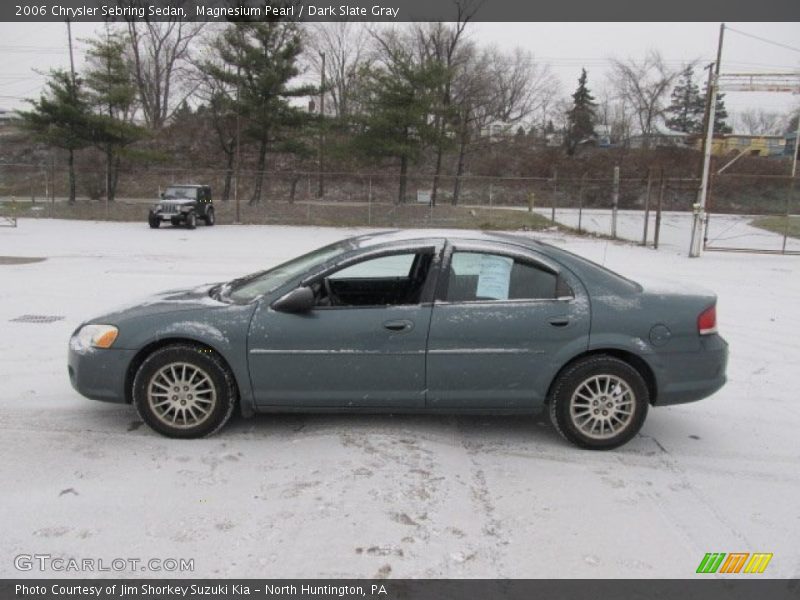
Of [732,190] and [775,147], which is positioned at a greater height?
[775,147]

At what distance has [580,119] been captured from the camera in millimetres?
61031

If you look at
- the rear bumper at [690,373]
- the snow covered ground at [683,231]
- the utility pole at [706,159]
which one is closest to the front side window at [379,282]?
the rear bumper at [690,373]

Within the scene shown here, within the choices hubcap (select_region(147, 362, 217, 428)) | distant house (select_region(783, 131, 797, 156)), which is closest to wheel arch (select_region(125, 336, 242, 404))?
hubcap (select_region(147, 362, 217, 428))

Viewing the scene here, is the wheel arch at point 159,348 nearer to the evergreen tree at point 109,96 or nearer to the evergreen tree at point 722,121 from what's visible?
the evergreen tree at point 109,96

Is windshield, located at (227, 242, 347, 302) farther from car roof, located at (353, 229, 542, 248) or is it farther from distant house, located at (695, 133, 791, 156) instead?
distant house, located at (695, 133, 791, 156)

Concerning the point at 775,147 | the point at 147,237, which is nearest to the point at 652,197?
the point at 775,147

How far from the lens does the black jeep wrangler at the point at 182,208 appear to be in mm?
24625

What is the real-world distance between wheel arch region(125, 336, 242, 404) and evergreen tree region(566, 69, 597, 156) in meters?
59.0

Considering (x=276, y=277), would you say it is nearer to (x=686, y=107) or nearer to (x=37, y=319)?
(x=37, y=319)

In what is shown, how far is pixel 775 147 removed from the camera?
59.4 meters

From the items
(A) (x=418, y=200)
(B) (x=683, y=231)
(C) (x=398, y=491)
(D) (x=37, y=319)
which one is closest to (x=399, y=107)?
→ (A) (x=418, y=200)
